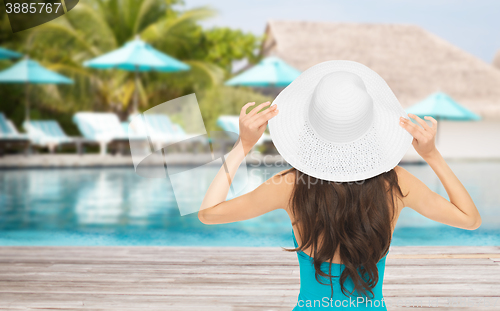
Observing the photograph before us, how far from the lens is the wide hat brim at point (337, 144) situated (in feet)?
3.19

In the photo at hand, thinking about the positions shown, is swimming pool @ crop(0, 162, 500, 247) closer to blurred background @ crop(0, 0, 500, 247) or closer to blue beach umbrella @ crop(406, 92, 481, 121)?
blurred background @ crop(0, 0, 500, 247)

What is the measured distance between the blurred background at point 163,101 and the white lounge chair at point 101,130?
0.03m

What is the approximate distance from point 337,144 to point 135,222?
16.5ft

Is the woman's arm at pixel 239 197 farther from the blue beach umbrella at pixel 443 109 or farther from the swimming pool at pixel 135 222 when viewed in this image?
the blue beach umbrella at pixel 443 109

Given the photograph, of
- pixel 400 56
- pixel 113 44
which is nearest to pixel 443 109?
pixel 400 56

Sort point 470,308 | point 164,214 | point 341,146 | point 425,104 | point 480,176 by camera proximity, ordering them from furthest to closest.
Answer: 1. point 425,104
2. point 480,176
3. point 164,214
4. point 470,308
5. point 341,146

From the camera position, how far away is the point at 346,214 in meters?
1.00

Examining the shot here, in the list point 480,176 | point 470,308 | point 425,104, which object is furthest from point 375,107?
point 425,104

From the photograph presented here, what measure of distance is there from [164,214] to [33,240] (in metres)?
1.65

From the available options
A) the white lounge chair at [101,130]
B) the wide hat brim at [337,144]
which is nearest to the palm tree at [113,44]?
the white lounge chair at [101,130]

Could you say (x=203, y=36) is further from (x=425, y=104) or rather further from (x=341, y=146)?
(x=341, y=146)

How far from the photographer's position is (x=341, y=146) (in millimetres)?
993

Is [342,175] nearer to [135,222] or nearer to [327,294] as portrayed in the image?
[327,294]

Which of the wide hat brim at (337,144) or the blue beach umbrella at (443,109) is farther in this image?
the blue beach umbrella at (443,109)
